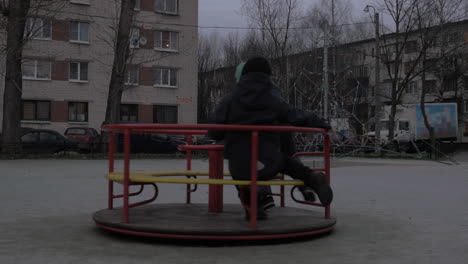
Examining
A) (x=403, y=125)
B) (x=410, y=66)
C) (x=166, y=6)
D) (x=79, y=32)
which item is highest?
(x=166, y=6)

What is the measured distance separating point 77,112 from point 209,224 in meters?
39.8

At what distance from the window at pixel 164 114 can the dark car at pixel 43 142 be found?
18.7 meters

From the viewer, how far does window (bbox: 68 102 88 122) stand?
43.5 metres

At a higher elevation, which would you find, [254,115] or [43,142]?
[254,115]

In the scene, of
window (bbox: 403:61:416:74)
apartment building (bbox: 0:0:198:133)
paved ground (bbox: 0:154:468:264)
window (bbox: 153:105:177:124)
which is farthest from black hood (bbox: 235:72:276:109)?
window (bbox: 153:105:177:124)

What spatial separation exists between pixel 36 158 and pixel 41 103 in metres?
20.9

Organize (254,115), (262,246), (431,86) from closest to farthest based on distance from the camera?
(262,246), (254,115), (431,86)

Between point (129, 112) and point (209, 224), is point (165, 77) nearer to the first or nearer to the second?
point (129, 112)

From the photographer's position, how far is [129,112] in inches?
1810

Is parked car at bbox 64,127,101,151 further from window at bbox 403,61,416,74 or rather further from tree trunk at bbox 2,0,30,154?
window at bbox 403,61,416,74

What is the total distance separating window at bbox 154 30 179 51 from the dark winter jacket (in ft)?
138

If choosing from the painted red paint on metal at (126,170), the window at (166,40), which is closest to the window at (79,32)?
the window at (166,40)

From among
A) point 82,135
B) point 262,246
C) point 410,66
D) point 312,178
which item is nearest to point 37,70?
point 82,135

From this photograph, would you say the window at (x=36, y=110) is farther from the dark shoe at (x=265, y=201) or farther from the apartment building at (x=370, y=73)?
the dark shoe at (x=265, y=201)
